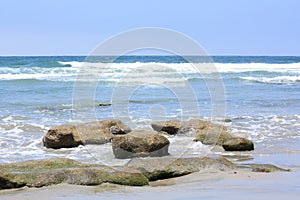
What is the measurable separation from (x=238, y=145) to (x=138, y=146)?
6.29 feet

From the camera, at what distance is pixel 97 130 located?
9.84 m

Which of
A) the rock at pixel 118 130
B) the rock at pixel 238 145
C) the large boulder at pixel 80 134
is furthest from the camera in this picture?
the rock at pixel 118 130

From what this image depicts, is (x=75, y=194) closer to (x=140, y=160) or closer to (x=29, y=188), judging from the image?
(x=29, y=188)

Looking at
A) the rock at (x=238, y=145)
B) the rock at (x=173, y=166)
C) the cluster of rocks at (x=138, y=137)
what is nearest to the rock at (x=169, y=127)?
the cluster of rocks at (x=138, y=137)

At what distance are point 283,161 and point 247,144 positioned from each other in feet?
3.71

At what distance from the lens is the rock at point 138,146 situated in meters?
7.89

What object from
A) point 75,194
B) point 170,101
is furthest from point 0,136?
point 170,101

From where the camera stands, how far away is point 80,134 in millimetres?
9469

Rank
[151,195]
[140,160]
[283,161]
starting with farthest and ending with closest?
[283,161] → [140,160] → [151,195]

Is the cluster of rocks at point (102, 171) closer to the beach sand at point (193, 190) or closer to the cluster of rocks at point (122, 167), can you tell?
the cluster of rocks at point (122, 167)

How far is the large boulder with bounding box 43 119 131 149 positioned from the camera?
29.9ft

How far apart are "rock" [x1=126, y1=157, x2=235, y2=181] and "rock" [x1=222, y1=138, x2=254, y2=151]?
2002 mm

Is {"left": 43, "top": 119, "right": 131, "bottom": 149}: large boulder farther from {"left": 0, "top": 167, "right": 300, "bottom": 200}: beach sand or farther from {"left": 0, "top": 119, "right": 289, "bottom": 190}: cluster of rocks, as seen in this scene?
{"left": 0, "top": 167, "right": 300, "bottom": 200}: beach sand

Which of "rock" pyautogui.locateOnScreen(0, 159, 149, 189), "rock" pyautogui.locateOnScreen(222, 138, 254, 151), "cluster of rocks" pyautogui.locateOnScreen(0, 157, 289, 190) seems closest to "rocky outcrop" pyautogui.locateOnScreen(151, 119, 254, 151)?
"rock" pyautogui.locateOnScreen(222, 138, 254, 151)
